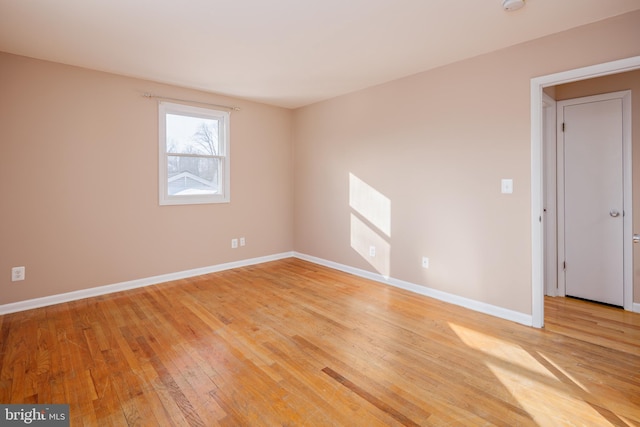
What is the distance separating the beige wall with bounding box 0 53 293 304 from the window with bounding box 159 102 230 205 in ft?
0.39

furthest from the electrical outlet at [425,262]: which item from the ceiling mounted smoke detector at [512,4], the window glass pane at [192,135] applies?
the window glass pane at [192,135]

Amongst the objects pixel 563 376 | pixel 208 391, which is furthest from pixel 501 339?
pixel 208 391

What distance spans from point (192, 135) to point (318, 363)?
11.3ft

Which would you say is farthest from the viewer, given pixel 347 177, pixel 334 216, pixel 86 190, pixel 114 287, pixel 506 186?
pixel 334 216

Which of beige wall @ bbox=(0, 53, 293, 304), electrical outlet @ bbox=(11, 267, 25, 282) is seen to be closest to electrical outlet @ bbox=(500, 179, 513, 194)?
beige wall @ bbox=(0, 53, 293, 304)

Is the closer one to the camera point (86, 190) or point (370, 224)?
point (86, 190)

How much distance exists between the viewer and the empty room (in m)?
2.01

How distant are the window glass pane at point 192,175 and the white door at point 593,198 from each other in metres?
4.36

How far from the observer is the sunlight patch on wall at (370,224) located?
4.09 m

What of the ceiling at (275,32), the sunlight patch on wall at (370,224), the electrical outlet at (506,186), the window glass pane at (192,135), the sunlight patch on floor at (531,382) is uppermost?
the ceiling at (275,32)

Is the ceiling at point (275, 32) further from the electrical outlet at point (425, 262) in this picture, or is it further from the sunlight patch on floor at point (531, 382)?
the sunlight patch on floor at point (531, 382)

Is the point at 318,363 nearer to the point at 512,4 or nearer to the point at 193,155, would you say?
the point at 512,4

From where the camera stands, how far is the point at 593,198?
3375 millimetres

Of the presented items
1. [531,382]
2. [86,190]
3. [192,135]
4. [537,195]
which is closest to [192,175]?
[192,135]
